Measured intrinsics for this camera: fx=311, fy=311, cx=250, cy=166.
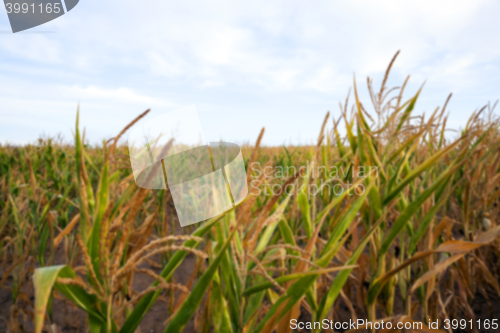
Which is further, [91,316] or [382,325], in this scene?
[382,325]

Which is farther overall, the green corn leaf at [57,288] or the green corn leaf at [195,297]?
the green corn leaf at [195,297]

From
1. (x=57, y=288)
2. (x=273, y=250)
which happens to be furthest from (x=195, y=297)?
(x=273, y=250)

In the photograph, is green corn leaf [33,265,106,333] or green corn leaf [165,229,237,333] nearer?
green corn leaf [33,265,106,333]

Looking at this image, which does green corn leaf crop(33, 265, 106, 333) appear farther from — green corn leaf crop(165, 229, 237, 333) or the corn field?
green corn leaf crop(165, 229, 237, 333)

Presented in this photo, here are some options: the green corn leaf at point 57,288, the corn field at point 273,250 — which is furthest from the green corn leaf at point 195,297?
the green corn leaf at point 57,288

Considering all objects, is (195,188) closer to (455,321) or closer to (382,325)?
(382,325)

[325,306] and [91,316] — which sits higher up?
[91,316]

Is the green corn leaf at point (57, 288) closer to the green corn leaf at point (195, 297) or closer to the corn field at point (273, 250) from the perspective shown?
the corn field at point (273, 250)

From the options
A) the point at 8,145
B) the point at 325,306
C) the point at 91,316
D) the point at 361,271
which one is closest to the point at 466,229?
the point at 361,271

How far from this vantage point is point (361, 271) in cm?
122

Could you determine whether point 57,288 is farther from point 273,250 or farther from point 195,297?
point 273,250

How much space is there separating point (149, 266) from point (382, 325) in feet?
5.15

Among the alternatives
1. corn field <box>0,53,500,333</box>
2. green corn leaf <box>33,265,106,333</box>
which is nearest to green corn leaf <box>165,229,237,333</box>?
corn field <box>0,53,500,333</box>

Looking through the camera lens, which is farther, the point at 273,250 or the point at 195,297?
the point at 273,250
